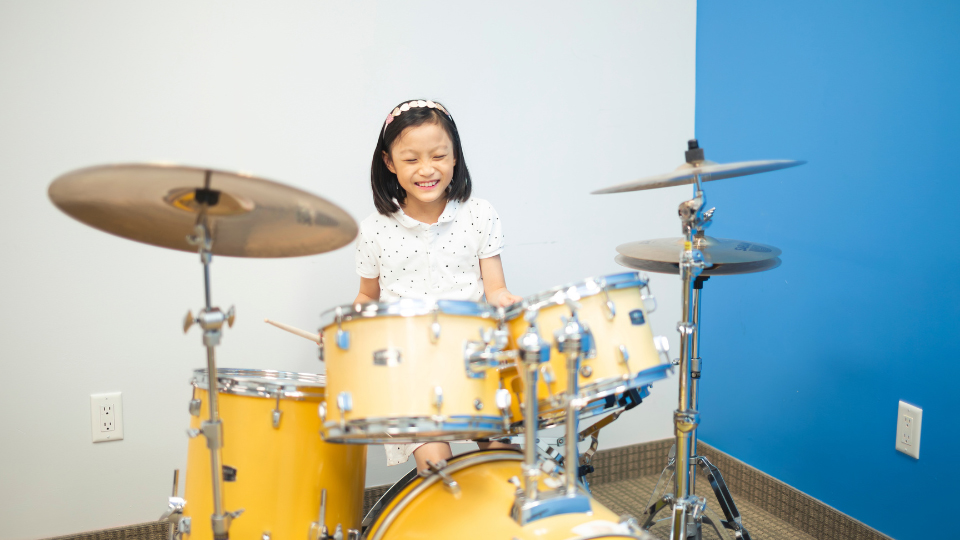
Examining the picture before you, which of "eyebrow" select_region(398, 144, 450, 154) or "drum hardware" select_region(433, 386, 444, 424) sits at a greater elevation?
"eyebrow" select_region(398, 144, 450, 154)

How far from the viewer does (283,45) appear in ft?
4.98

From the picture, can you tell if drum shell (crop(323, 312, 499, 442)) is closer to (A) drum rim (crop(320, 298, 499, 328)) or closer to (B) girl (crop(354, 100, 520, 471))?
(A) drum rim (crop(320, 298, 499, 328))

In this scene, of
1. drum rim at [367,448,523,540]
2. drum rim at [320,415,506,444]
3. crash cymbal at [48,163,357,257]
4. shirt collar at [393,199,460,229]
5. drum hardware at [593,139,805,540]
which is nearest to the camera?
crash cymbal at [48,163,357,257]

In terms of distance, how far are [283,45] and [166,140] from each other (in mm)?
357

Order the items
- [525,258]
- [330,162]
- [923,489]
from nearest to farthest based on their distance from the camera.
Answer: [923,489], [330,162], [525,258]

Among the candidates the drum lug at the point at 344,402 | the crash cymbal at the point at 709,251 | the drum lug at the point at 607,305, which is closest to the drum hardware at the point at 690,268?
the crash cymbal at the point at 709,251

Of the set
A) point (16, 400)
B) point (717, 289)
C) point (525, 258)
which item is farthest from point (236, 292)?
point (717, 289)

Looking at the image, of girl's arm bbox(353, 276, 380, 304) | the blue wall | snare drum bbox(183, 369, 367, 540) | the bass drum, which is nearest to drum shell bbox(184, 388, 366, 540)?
snare drum bbox(183, 369, 367, 540)

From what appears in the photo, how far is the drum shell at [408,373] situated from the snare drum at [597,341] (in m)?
0.09

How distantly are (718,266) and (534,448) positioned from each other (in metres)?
0.64

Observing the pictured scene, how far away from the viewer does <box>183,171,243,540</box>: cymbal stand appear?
0.94 meters

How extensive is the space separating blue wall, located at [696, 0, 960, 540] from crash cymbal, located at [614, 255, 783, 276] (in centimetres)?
33

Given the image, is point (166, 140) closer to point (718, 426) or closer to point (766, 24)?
point (766, 24)

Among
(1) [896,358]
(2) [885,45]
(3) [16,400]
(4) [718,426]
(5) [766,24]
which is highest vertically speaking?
(5) [766,24]
